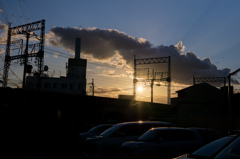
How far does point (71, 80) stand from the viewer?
93562mm

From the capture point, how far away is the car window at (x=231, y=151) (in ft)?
13.2

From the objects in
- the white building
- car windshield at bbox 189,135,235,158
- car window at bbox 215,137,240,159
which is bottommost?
car windshield at bbox 189,135,235,158

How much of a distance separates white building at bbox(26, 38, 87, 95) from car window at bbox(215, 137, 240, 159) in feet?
286

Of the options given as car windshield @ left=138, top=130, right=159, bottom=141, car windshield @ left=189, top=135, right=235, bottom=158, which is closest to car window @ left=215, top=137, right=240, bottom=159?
car windshield @ left=189, top=135, right=235, bottom=158

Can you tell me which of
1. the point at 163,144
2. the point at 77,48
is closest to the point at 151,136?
the point at 163,144

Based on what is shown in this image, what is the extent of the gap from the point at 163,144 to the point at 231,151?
7193mm

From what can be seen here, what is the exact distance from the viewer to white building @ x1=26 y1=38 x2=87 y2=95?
92.0m

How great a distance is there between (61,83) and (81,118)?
46.5 metres

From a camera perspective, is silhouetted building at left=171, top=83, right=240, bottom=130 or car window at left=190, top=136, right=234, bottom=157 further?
silhouetted building at left=171, top=83, right=240, bottom=130

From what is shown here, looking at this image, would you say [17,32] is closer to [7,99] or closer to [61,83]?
[7,99]

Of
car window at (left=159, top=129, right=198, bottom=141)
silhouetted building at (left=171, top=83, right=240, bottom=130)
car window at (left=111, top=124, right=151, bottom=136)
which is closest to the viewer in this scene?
car window at (left=159, top=129, right=198, bottom=141)

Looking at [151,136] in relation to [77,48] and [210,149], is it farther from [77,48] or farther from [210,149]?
[77,48]

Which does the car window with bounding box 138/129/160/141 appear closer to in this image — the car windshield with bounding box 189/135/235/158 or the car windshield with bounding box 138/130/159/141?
the car windshield with bounding box 138/130/159/141

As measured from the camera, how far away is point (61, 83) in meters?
92.8
